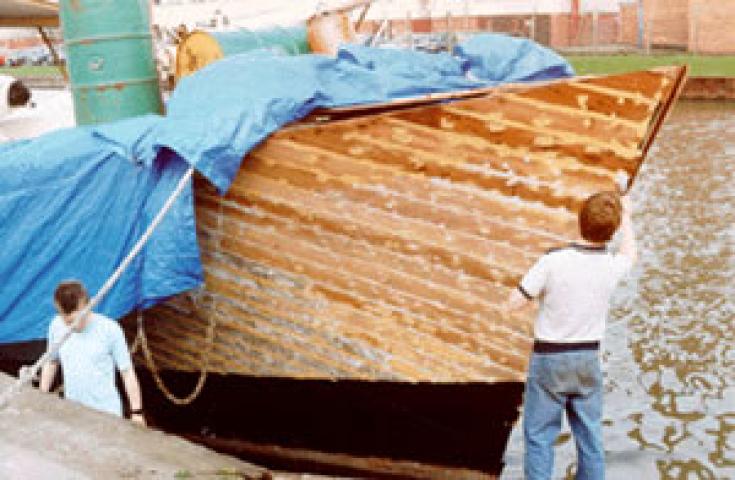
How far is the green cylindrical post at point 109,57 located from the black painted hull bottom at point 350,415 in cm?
→ 216

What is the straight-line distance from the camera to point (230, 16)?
15578mm

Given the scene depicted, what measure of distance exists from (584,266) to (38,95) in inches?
386

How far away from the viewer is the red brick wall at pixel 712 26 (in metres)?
31.9

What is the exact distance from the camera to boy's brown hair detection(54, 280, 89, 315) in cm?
502

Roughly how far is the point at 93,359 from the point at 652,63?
26.2 meters

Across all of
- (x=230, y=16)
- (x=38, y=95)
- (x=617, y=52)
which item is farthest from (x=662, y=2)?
(x=38, y=95)

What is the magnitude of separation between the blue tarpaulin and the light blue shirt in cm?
76

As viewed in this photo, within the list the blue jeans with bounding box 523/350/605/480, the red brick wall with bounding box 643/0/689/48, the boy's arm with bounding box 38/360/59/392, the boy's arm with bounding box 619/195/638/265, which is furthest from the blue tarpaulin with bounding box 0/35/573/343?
the red brick wall with bounding box 643/0/689/48

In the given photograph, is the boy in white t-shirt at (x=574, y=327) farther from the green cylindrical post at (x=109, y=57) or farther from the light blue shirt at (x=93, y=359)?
the green cylindrical post at (x=109, y=57)

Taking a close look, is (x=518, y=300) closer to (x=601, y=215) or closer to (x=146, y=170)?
(x=601, y=215)

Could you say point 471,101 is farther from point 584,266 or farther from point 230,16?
point 230,16

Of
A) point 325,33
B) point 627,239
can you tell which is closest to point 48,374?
point 627,239

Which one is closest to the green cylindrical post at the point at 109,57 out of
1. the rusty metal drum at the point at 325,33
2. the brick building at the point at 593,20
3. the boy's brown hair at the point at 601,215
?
the rusty metal drum at the point at 325,33

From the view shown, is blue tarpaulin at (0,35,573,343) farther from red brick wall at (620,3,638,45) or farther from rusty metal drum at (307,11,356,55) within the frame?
red brick wall at (620,3,638,45)
